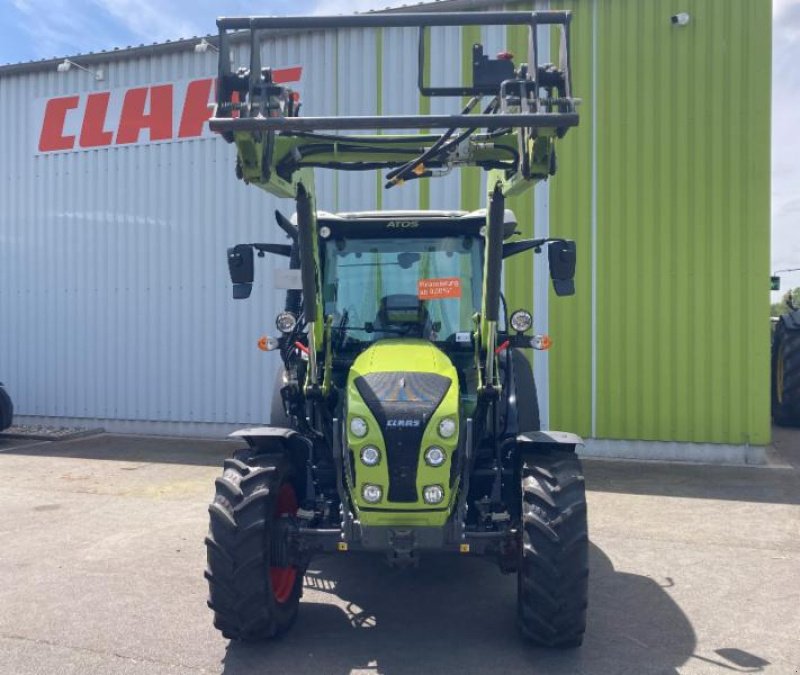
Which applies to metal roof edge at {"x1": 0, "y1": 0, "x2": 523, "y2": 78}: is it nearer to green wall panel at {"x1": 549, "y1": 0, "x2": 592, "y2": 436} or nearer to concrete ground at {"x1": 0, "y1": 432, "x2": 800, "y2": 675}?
green wall panel at {"x1": 549, "y1": 0, "x2": 592, "y2": 436}

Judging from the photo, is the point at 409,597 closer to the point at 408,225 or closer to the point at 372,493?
the point at 372,493

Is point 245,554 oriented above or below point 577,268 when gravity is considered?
→ below

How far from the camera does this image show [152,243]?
11.9 metres

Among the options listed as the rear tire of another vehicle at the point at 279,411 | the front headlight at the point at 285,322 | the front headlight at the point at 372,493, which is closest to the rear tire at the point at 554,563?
the front headlight at the point at 372,493

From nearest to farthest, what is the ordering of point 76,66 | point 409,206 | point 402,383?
point 402,383, point 409,206, point 76,66

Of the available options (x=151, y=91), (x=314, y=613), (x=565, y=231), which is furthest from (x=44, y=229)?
→ (x=314, y=613)

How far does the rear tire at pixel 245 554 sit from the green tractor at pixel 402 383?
0.03 feet

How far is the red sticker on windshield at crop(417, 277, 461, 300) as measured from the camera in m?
4.90

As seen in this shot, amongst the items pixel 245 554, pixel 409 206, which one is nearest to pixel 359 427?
pixel 245 554

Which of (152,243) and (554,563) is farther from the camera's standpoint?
(152,243)

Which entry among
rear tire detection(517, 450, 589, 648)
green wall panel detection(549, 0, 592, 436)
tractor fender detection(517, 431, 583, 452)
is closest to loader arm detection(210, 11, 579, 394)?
tractor fender detection(517, 431, 583, 452)

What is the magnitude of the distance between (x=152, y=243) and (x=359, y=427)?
8893mm

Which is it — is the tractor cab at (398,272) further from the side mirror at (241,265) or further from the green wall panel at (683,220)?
the green wall panel at (683,220)

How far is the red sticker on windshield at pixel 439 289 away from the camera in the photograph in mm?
4898
